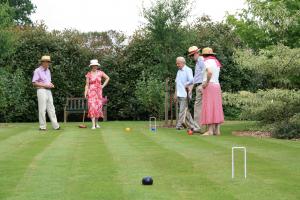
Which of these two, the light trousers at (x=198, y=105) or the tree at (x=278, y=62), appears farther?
the light trousers at (x=198, y=105)

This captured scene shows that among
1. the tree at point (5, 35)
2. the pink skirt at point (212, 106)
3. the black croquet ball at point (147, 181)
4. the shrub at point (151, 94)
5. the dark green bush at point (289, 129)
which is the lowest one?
the black croquet ball at point (147, 181)

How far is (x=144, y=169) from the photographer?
7.93 meters

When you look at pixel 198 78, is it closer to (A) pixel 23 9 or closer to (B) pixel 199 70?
(B) pixel 199 70

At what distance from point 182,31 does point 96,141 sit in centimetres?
604

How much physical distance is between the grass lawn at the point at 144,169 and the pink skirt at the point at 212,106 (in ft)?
3.34

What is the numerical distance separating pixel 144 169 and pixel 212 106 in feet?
19.1

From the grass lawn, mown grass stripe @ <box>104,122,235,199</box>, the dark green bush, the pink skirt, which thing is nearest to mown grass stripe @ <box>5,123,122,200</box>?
the grass lawn

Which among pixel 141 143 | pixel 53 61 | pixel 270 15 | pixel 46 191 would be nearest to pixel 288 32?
pixel 270 15

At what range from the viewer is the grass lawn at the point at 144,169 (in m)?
6.32

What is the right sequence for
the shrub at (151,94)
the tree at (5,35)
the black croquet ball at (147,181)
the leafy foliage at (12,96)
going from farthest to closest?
the shrub at (151,94) < the leafy foliage at (12,96) < the tree at (5,35) < the black croquet ball at (147,181)

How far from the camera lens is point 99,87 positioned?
16438mm

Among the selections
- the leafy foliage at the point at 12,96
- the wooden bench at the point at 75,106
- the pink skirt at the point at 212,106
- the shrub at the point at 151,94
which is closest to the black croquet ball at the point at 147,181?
the pink skirt at the point at 212,106

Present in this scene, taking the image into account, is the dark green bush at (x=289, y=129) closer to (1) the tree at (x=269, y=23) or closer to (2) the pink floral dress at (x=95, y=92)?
(1) the tree at (x=269, y=23)

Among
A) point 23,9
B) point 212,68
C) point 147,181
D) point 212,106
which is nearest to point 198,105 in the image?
point 212,106
